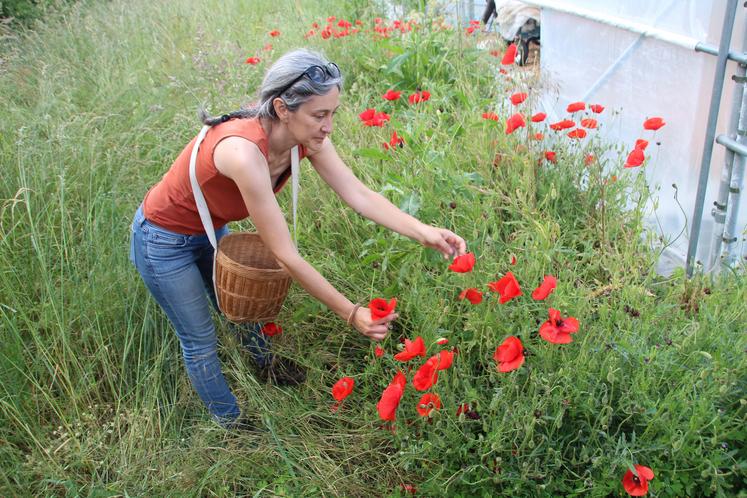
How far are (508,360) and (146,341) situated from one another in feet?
5.05

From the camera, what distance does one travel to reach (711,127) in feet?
8.44

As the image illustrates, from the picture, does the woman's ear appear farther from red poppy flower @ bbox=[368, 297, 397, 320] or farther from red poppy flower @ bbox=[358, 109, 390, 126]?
red poppy flower @ bbox=[358, 109, 390, 126]

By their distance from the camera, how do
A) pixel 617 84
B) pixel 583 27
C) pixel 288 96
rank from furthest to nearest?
pixel 583 27
pixel 617 84
pixel 288 96

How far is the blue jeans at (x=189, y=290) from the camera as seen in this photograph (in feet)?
7.47

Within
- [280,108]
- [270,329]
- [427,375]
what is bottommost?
[270,329]

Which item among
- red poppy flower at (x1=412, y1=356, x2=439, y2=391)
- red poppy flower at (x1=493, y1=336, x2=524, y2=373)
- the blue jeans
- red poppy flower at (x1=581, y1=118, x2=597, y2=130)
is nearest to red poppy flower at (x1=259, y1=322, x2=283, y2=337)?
the blue jeans

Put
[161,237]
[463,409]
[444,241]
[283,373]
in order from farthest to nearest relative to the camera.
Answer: [283,373] → [161,237] → [444,241] → [463,409]

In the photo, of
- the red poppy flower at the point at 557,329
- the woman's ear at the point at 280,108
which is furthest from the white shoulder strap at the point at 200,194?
the red poppy flower at the point at 557,329

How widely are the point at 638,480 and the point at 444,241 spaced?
83cm

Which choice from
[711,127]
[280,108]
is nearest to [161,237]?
[280,108]

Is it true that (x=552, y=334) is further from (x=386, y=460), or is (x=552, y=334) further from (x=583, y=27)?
(x=583, y=27)

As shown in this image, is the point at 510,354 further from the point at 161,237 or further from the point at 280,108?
the point at 161,237

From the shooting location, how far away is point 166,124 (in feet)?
13.0

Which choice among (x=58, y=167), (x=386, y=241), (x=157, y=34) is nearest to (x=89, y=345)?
(x=58, y=167)
